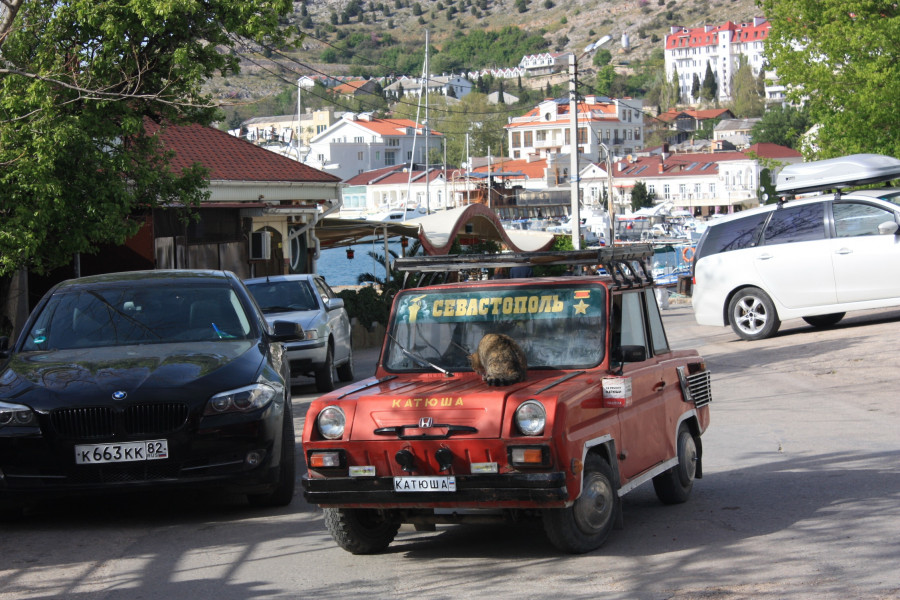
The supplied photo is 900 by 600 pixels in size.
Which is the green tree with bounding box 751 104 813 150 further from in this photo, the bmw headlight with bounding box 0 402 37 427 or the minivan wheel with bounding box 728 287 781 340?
the bmw headlight with bounding box 0 402 37 427

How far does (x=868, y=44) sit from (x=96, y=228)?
Result: 65.9ft

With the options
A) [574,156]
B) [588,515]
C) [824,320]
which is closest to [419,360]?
[588,515]

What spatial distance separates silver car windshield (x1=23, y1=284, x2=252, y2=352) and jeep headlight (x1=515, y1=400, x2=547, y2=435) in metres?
3.38

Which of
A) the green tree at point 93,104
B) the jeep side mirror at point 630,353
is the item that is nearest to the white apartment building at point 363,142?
the green tree at point 93,104

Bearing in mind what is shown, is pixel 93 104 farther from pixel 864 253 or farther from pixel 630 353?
pixel 864 253

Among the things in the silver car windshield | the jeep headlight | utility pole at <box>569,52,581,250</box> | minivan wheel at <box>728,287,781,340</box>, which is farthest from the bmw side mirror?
utility pole at <box>569,52,581,250</box>

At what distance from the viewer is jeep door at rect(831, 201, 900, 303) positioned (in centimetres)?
1809

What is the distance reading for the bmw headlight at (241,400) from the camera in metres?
7.88

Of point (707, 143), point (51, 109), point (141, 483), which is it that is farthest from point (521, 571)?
point (707, 143)

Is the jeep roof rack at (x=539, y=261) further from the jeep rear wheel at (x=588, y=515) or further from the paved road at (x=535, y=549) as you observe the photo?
the paved road at (x=535, y=549)

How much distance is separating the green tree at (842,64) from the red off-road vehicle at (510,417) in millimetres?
21527

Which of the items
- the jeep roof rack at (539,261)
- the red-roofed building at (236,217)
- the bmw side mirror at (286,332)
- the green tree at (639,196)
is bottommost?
the bmw side mirror at (286,332)

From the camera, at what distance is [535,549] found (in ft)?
22.8

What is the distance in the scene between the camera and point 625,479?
276 inches
